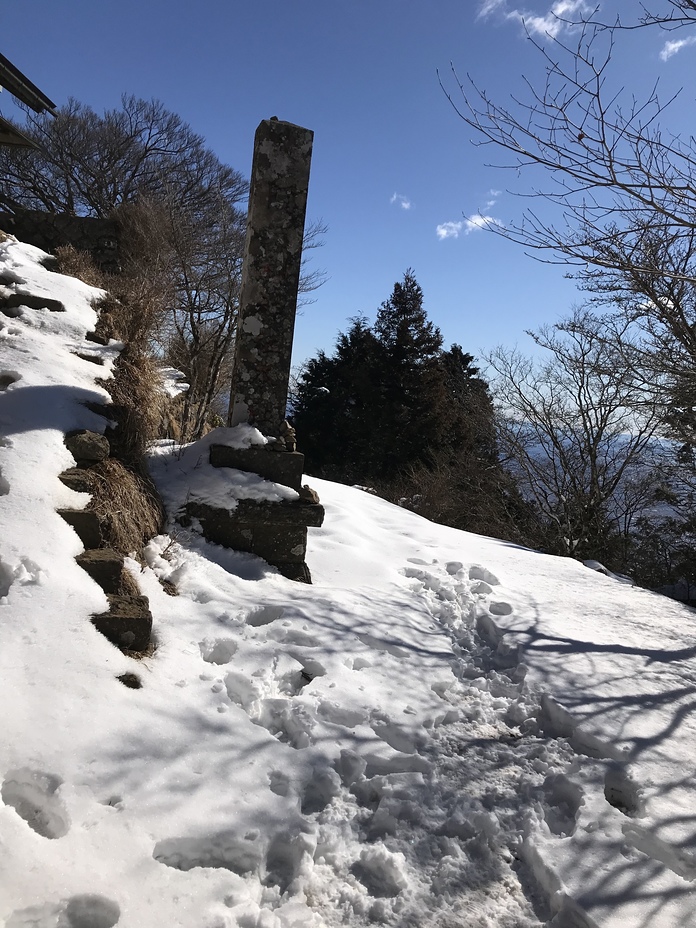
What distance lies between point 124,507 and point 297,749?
177 centimetres

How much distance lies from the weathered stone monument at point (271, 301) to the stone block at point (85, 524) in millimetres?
1502

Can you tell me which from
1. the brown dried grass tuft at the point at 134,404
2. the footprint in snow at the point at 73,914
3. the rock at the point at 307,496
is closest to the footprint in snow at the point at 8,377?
the brown dried grass tuft at the point at 134,404

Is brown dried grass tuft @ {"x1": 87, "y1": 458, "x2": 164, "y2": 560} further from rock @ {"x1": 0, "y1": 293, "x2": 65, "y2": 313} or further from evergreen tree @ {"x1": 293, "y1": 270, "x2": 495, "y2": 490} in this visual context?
evergreen tree @ {"x1": 293, "y1": 270, "x2": 495, "y2": 490}

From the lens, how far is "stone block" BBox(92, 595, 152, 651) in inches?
97.6

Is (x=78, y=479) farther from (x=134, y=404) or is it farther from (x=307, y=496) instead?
(x=307, y=496)

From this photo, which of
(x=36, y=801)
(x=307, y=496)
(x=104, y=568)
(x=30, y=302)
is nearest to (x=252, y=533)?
(x=307, y=496)

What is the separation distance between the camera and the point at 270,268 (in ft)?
14.6

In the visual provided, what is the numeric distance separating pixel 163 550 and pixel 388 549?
95.8 inches

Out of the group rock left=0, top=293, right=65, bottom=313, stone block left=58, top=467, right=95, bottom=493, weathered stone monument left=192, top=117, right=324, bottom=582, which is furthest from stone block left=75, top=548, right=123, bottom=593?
rock left=0, top=293, right=65, bottom=313

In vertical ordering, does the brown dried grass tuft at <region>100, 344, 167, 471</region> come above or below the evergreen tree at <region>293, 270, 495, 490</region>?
below

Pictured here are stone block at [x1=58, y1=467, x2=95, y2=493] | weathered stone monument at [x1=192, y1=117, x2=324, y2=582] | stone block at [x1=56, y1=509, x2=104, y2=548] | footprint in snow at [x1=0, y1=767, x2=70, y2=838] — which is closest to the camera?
footprint in snow at [x1=0, y1=767, x2=70, y2=838]

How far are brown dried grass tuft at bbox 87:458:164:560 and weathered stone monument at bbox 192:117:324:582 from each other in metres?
0.74

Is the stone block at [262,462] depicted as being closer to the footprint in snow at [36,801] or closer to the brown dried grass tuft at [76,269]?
the footprint in snow at [36,801]

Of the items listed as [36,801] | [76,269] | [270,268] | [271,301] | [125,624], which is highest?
[76,269]
